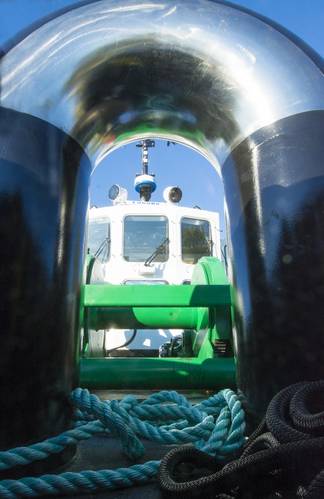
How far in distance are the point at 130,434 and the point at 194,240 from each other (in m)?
5.28

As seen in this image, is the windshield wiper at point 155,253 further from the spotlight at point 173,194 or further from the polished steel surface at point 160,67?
the polished steel surface at point 160,67

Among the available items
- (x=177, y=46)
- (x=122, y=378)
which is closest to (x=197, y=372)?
(x=122, y=378)

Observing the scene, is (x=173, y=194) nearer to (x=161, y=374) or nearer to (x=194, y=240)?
(x=194, y=240)

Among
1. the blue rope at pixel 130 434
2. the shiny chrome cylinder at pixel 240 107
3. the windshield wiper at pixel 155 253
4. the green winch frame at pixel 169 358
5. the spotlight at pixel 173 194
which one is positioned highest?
the spotlight at pixel 173 194

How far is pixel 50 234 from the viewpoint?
0.91 meters

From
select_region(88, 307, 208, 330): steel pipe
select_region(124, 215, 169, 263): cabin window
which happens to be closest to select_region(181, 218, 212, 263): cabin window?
select_region(124, 215, 169, 263): cabin window

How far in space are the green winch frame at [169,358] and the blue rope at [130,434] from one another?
0.51 meters

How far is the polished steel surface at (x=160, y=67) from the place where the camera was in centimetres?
96

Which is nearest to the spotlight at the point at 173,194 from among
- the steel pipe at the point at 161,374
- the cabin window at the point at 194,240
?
the cabin window at the point at 194,240

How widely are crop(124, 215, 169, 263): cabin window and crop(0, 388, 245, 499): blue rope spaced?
186 inches

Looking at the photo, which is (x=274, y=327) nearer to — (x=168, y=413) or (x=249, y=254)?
(x=249, y=254)

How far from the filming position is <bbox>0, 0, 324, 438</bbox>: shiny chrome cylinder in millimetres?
906

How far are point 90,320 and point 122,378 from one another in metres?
0.65

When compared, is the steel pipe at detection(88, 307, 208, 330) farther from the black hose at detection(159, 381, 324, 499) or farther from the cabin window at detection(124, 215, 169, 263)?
the cabin window at detection(124, 215, 169, 263)
